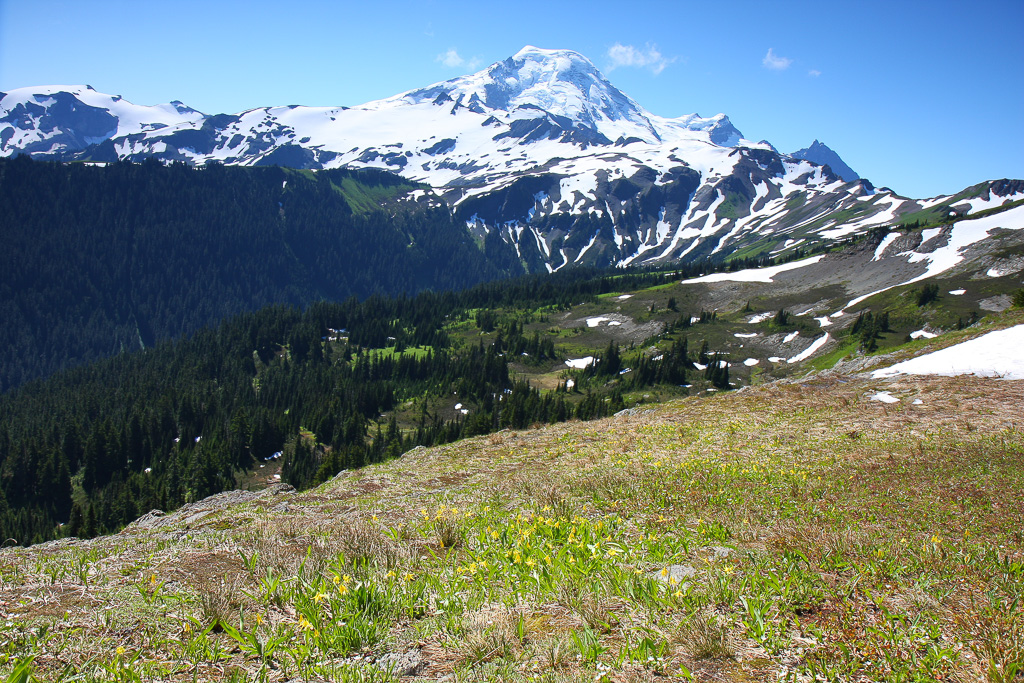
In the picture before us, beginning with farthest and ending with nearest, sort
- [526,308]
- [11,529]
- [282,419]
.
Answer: [526,308], [282,419], [11,529]

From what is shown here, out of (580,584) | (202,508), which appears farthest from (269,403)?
(580,584)

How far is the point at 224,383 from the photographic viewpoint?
134125 millimetres

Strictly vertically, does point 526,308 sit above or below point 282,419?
above

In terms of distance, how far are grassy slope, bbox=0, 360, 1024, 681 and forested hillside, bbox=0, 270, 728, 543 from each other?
38700 millimetres

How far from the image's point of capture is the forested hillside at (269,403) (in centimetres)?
7994

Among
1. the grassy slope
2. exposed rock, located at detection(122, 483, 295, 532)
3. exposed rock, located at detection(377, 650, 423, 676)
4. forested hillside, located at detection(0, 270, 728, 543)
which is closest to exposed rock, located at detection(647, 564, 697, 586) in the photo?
the grassy slope

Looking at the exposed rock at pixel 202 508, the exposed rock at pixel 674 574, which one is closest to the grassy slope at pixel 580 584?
the exposed rock at pixel 674 574

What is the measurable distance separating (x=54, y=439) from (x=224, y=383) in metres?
36.6

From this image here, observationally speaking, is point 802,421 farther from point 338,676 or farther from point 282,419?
point 282,419

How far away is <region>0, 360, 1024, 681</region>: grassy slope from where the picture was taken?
5.02m

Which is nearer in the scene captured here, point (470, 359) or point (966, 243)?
point (966, 243)

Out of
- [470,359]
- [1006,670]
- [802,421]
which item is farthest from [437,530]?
[470,359]

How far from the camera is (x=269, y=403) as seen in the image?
119062 mm

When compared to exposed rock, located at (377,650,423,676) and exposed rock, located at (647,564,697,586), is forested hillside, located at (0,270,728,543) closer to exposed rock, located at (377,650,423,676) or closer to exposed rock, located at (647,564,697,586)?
exposed rock, located at (647,564,697,586)
